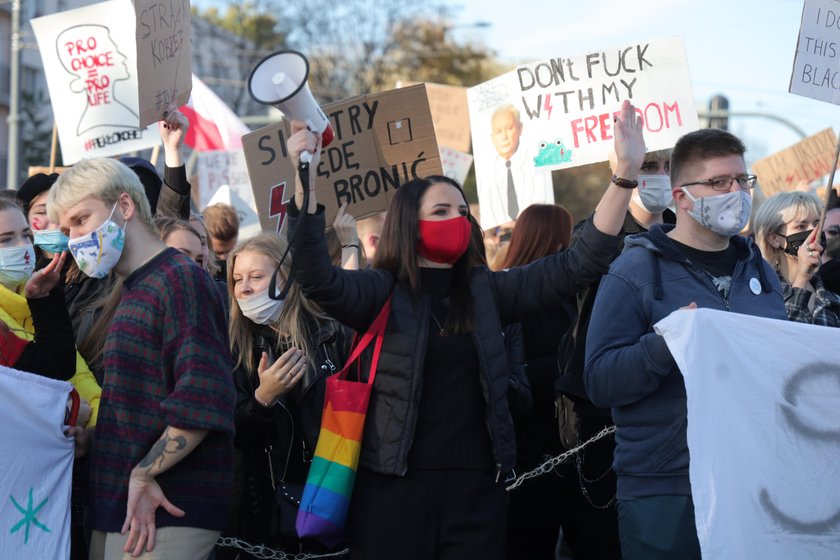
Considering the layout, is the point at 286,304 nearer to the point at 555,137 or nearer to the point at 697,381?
the point at 697,381

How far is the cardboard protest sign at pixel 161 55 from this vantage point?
224 inches

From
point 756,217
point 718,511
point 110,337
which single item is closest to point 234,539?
point 110,337

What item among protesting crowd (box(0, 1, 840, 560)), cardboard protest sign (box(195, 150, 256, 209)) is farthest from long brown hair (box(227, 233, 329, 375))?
cardboard protest sign (box(195, 150, 256, 209))

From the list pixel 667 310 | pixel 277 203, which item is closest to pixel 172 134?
pixel 277 203

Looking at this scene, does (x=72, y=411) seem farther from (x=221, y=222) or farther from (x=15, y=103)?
(x=15, y=103)

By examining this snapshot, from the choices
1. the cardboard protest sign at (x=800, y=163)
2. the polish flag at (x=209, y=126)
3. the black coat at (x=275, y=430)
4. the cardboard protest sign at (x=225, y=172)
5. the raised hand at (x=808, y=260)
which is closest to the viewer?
A: the black coat at (x=275, y=430)

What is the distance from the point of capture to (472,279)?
4109 millimetres

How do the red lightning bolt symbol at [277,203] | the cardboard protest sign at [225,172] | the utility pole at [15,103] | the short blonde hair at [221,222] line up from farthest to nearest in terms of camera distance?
the utility pole at [15,103] < the cardboard protest sign at [225,172] < the short blonde hair at [221,222] < the red lightning bolt symbol at [277,203]

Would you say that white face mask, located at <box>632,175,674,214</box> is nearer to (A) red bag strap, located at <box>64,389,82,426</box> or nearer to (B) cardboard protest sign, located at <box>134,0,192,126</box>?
(B) cardboard protest sign, located at <box>134,0,192,126</box>

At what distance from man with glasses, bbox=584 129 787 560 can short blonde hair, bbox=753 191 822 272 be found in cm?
172

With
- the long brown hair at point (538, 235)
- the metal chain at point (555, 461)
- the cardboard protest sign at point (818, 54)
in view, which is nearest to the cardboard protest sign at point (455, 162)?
the long brown hair at point (538, 235)

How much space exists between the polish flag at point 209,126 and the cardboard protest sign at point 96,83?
8.59 feet

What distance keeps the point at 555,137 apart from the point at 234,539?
10.3ft

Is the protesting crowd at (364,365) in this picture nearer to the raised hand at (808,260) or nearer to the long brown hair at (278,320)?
the long brown hair at (278,320)
